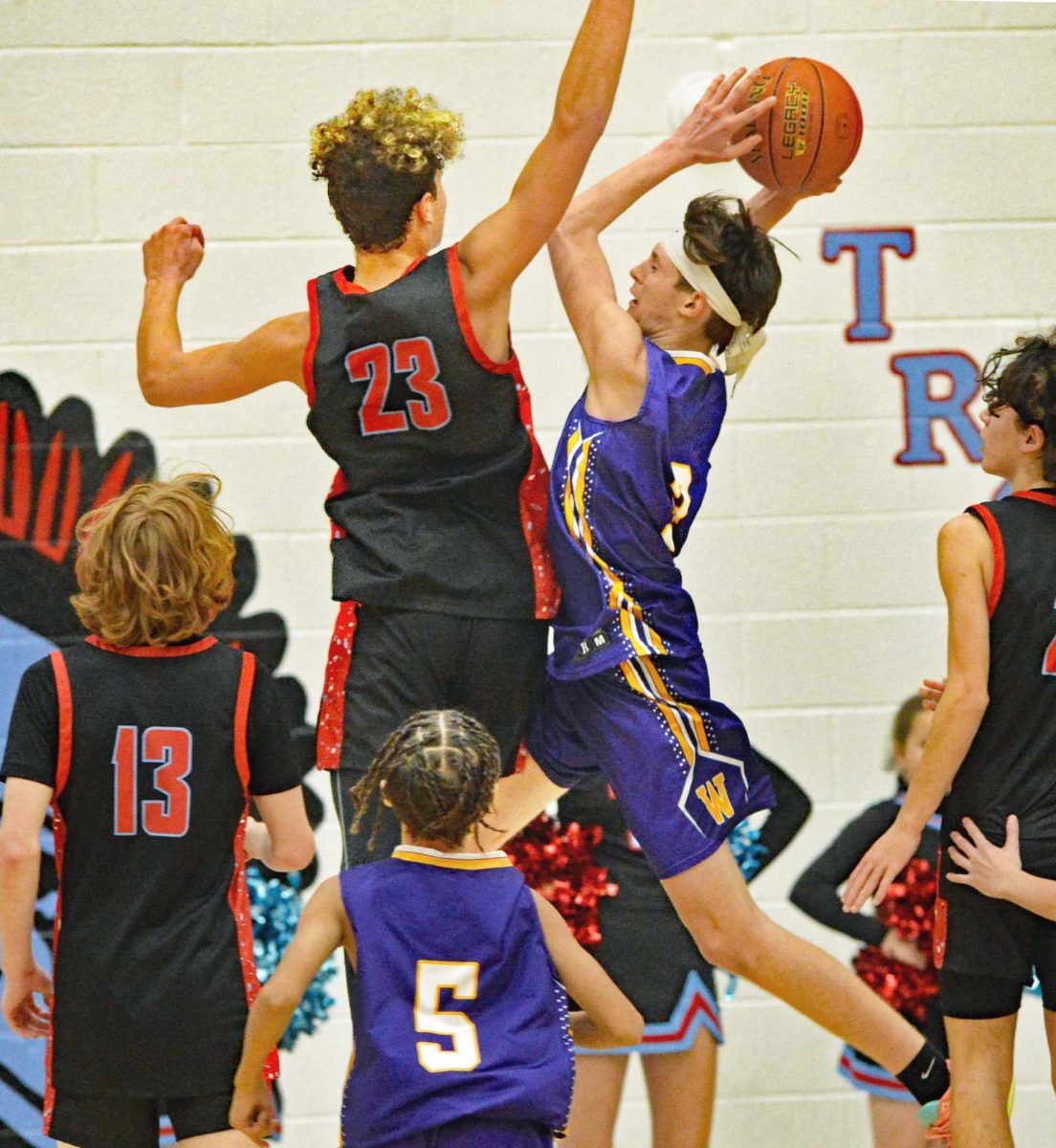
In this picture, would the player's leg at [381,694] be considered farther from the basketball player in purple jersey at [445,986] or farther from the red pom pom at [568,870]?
the red pom pom at [568,870]

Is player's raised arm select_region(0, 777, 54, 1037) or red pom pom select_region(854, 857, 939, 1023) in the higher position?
player's raised arm select_region(0, 777, 54, 1037)

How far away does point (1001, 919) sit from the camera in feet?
10.6

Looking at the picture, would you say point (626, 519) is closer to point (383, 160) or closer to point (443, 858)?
point (383, 160)

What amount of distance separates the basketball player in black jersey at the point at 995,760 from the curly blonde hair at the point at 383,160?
1.20 metres

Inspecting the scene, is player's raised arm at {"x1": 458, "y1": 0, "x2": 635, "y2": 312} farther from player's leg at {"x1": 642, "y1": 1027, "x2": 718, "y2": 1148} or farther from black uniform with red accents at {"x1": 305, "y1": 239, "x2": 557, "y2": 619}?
player's leg at {"x1": 642, "y1": 1027, "x2": 718, "y2": 1148}

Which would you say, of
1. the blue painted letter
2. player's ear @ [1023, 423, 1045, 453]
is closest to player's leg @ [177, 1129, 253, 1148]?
player's ear @ [1023, 423, 1045, 453]

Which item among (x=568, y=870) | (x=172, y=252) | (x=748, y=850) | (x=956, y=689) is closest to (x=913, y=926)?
(x=748, y=850)

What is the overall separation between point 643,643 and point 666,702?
12 cm

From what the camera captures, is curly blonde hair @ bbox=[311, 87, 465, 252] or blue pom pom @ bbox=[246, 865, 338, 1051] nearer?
curly blonde hair @ bbox=[311, 87, 465, 252]

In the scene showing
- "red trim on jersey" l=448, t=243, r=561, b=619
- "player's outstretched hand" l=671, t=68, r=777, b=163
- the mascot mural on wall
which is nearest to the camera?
"red trim on jersey" l=448, t=243, r=561, b=619

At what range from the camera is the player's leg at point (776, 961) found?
3.28 m

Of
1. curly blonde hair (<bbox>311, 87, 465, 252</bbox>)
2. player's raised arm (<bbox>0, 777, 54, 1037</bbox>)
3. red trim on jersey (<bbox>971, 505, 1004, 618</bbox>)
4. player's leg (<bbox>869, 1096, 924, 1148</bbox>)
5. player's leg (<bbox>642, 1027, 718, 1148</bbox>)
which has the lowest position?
player's leg (<bbox>869, 1096, 924, 1148</bbox>)

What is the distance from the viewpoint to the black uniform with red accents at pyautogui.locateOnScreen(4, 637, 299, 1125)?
2.74 metres

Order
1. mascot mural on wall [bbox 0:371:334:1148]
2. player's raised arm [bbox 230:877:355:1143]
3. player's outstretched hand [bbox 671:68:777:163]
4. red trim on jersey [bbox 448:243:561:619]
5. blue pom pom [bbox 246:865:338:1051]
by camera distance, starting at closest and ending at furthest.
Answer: player's raised arm [bbox 230:877:355:1143] < red trim on jersey [bbox 448:243:561:619] < player's outstretched hand [bbox 671:68:777:163] < blue pom pom [bbox 246:865:338:1051] < mascot mural on wall [bbox 0:371:334:1148]
